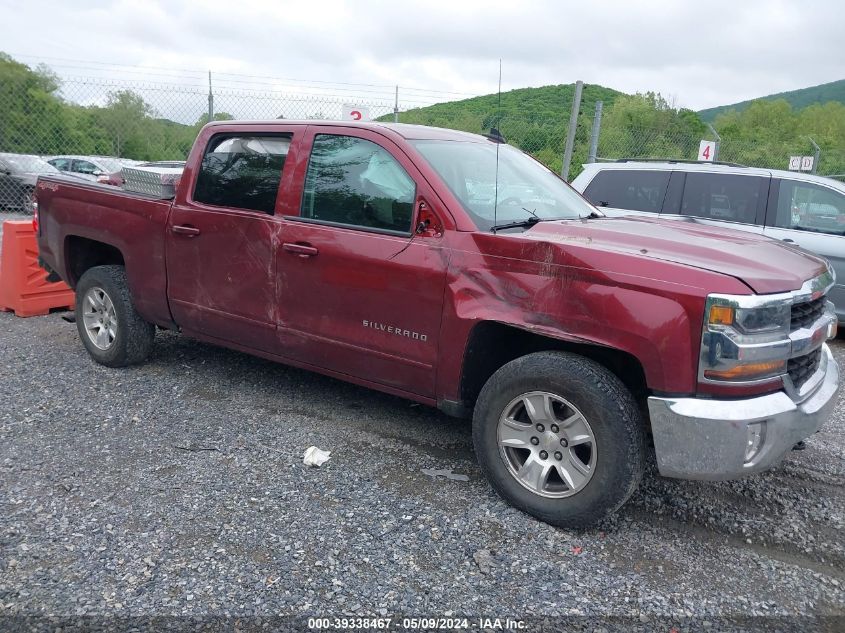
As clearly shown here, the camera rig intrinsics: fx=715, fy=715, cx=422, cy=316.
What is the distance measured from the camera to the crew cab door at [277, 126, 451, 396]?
3.64m

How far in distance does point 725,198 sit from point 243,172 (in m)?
5.05

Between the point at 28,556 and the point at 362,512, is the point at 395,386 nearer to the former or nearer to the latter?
the point at 362,512

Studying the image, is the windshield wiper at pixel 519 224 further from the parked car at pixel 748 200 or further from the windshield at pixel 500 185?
the parked car at pixel 748 200

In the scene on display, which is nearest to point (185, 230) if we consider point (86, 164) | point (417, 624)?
point (417, 624)

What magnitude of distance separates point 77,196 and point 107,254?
0.50m

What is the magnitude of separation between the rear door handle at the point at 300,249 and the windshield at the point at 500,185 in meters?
0.82

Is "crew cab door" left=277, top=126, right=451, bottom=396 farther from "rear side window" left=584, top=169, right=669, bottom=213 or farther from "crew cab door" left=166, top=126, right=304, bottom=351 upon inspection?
"rear side window" left=584, top=169, right=669, bottom=213

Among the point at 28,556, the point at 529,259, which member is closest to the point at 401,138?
the point at 529,259

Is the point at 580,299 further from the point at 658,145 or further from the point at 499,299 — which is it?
the point at 658,145

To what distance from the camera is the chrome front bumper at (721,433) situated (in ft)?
9.46

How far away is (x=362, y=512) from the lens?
338 cm

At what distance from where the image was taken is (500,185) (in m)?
4.08

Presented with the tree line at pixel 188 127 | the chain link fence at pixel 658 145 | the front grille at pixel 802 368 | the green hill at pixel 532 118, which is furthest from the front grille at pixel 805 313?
the chain link fence at pixel 658 145

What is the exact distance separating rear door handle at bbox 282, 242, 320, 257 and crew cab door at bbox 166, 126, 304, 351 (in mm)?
129
